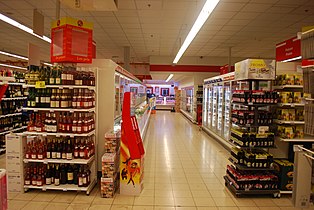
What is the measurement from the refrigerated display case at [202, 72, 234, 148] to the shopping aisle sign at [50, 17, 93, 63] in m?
4.83

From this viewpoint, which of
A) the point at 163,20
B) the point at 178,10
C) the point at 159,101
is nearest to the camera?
the point at 178,10

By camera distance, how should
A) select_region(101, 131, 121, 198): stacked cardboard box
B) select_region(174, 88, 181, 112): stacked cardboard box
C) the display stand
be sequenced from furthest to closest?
select_region(174, 88, 181, 112): stacked cardboard box → the display stand → select_region(101, 131, 121, 198): stacked cardboard box

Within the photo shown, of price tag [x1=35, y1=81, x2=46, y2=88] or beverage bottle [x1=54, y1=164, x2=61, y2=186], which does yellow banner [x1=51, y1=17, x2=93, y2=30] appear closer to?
price tag [x1=35, y1=81, x2=46, y2=88]

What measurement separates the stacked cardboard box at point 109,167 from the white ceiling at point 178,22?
3.61 metres

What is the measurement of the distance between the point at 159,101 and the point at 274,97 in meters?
22.1

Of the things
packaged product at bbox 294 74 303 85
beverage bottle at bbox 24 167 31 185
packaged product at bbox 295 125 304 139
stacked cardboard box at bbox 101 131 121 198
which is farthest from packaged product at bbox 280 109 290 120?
beverage bottle at bbox 24 167 31 185

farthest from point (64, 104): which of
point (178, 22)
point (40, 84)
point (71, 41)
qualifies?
point (178, 22)

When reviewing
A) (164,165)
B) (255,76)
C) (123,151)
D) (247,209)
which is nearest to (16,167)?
(123,151)

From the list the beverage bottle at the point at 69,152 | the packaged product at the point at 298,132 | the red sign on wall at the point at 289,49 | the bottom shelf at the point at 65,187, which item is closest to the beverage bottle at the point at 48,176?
the bottom shelf at the point at 65,187

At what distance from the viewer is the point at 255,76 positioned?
4.30 meters

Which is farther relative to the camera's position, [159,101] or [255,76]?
[159,101]

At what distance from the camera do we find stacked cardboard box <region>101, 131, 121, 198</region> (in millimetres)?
4023

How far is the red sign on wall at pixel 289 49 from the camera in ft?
21.1

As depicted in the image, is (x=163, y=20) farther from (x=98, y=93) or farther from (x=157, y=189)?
(x=157, y=189)
